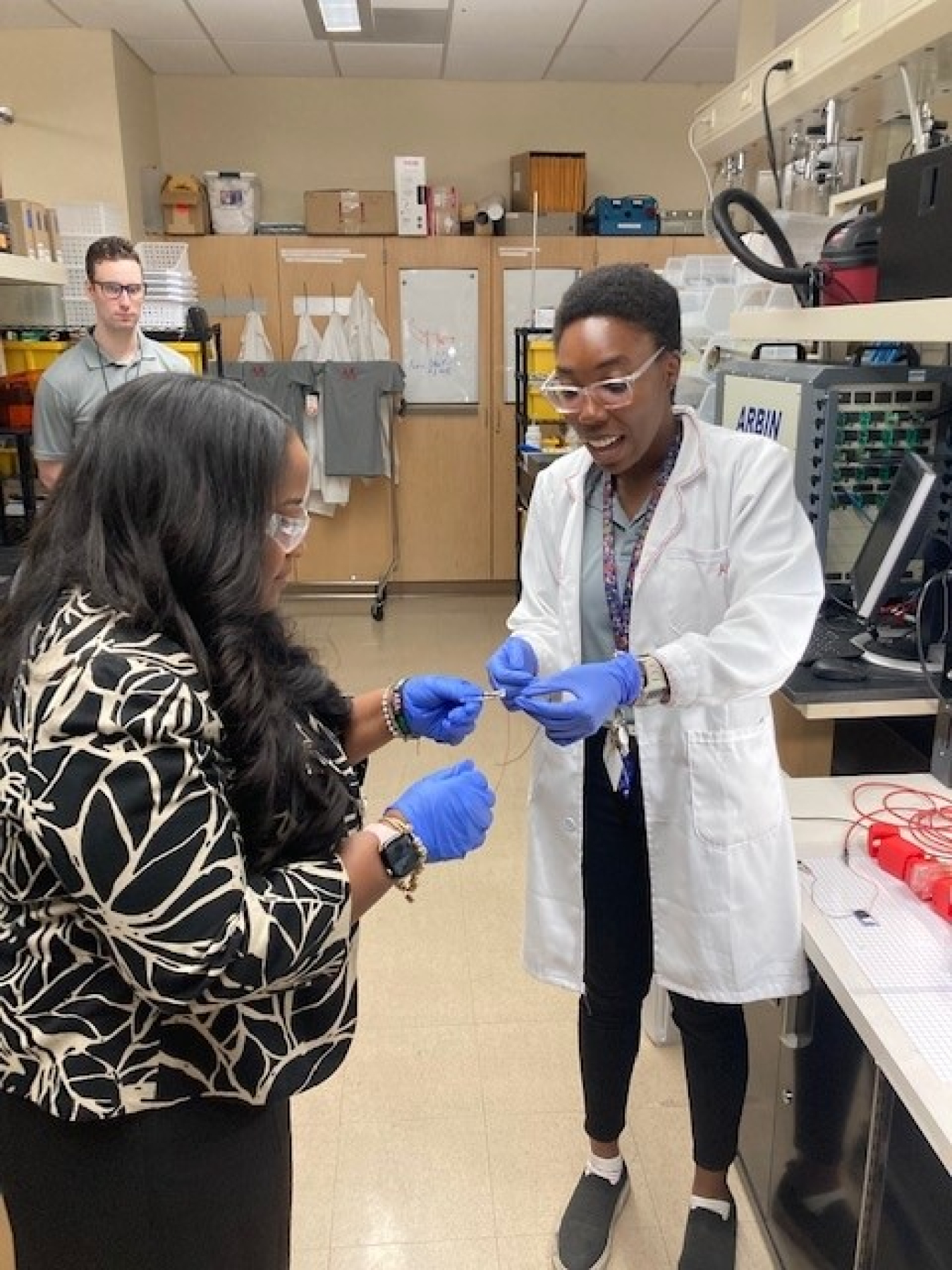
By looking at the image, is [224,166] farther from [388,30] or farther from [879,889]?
[879,889]

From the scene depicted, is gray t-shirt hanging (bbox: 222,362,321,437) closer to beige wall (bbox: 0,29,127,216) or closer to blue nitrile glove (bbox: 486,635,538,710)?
beige wall (bbox: 0,29,127,216)

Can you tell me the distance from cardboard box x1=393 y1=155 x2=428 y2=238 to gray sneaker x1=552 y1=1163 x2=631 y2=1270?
4.80m

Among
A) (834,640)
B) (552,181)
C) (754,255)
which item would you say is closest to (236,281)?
(552,181)

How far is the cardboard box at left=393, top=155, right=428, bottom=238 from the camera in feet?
16.8

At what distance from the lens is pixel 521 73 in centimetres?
534

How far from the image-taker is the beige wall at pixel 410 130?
5430 millimetres

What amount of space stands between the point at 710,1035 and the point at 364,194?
4.88 m

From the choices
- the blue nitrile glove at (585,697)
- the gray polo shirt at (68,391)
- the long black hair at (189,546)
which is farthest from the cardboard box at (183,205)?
the long black hair at (189,546)

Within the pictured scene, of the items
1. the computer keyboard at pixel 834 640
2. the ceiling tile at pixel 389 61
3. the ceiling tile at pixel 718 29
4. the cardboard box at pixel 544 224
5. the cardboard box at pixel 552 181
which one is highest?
the ceiling tile at pixel 389 61

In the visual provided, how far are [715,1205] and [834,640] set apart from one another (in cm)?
110

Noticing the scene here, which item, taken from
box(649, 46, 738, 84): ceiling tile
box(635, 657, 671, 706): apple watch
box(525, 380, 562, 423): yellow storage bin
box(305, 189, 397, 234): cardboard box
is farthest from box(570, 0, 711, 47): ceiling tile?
box(635, 657, 671, 706): apple watch

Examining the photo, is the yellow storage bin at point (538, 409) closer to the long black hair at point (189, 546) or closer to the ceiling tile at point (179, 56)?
the ceiling tile at point (179, 56)

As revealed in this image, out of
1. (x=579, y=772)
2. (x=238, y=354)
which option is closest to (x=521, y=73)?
(x=238, y=354)

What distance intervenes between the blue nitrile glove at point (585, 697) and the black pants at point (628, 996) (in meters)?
0.18
